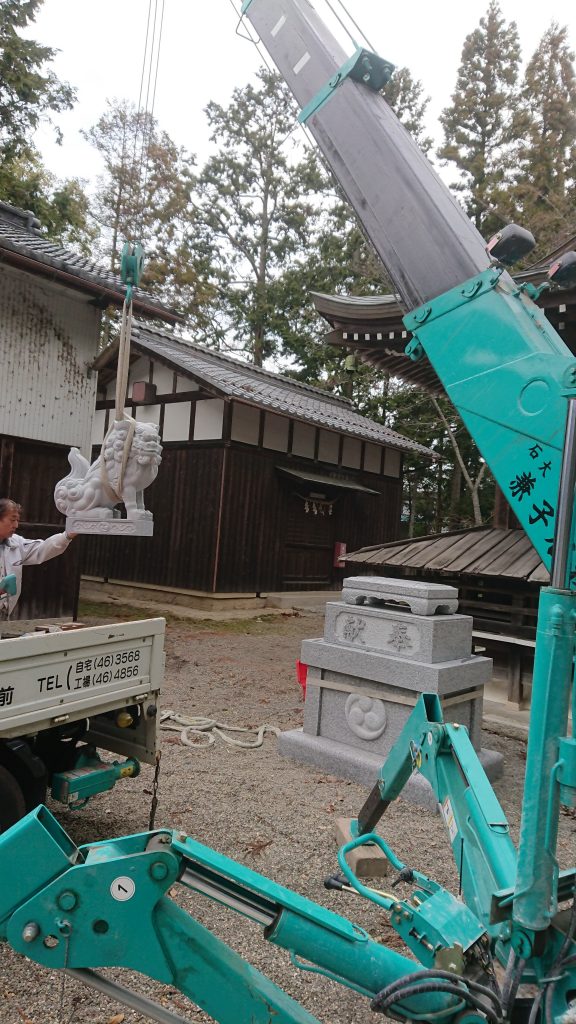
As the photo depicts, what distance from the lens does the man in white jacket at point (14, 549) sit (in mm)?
3936

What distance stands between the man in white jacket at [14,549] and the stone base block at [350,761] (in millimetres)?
2904

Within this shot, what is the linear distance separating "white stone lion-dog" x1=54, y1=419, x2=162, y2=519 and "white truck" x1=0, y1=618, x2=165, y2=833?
109 cm

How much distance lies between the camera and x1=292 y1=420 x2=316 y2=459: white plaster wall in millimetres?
16094

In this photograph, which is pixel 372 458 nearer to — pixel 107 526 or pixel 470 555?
pixel 470 555

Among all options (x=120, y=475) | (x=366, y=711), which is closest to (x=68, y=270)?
(x=120, y=475)

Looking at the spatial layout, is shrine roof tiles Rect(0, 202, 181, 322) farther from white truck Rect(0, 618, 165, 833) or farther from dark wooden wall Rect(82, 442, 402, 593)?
white truck Rect(0, 618, 165, 833)

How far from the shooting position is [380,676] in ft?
17.3

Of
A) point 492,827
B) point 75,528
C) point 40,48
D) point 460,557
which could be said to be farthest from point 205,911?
point 40,48

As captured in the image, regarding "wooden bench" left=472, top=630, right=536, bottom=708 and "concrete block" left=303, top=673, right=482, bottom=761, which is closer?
"concrete block" left=303, top=673, right=482, bottom=761

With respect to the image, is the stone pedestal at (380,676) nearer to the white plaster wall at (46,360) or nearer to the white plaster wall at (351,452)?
the white plaster wall at (46,360)

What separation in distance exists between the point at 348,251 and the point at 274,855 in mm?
27297

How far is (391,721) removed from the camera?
5.26 metres

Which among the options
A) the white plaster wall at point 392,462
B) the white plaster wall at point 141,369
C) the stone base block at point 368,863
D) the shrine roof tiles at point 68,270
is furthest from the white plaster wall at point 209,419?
the stone base block at point 368,863

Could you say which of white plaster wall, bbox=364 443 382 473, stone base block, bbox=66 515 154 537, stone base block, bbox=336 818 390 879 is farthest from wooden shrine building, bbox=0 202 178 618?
white plaster wall, bbox=364 443 382 473
